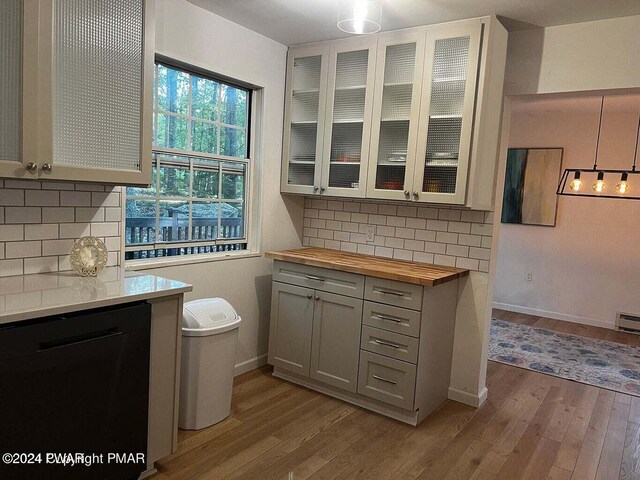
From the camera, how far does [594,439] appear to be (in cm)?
279

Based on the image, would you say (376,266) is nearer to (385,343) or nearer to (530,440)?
(385,343)

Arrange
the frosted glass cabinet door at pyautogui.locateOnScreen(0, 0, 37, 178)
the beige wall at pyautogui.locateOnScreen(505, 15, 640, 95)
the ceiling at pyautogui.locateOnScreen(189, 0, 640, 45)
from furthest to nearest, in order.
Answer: the beige wall at pyautogui.locateOnScreen(505, 15, 640, 95)
the ceiling at pyautogui.locateOnScreen(189, 0, 640, 45)
the frosted glass cabinet door at pyautogui.locateOnScreen(0, 0, 37, 178)

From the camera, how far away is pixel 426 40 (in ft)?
9.46

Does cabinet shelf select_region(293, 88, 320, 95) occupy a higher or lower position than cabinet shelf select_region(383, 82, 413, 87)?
higher

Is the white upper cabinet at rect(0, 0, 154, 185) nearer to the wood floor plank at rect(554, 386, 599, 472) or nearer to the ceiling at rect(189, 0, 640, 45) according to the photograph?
the ceiling at rect(189, 0, 640, 45)

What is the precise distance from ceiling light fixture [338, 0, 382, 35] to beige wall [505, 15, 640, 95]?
1131 millimetres

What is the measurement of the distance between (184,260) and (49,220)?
0.89 metres

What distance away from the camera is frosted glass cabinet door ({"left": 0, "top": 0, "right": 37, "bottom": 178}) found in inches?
68.3

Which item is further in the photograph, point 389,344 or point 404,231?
point 404,231

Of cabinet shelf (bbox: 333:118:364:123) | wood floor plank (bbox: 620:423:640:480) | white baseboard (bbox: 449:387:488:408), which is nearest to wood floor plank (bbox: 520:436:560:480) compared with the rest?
wood floor plank (bbox: 620:423:640:480)

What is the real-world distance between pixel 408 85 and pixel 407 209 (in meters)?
0.86

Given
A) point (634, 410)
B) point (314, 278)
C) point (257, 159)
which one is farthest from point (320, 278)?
point (634, 410)

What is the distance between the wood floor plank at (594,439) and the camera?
2.45 metres

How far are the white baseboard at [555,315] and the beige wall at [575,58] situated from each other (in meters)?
3.61
